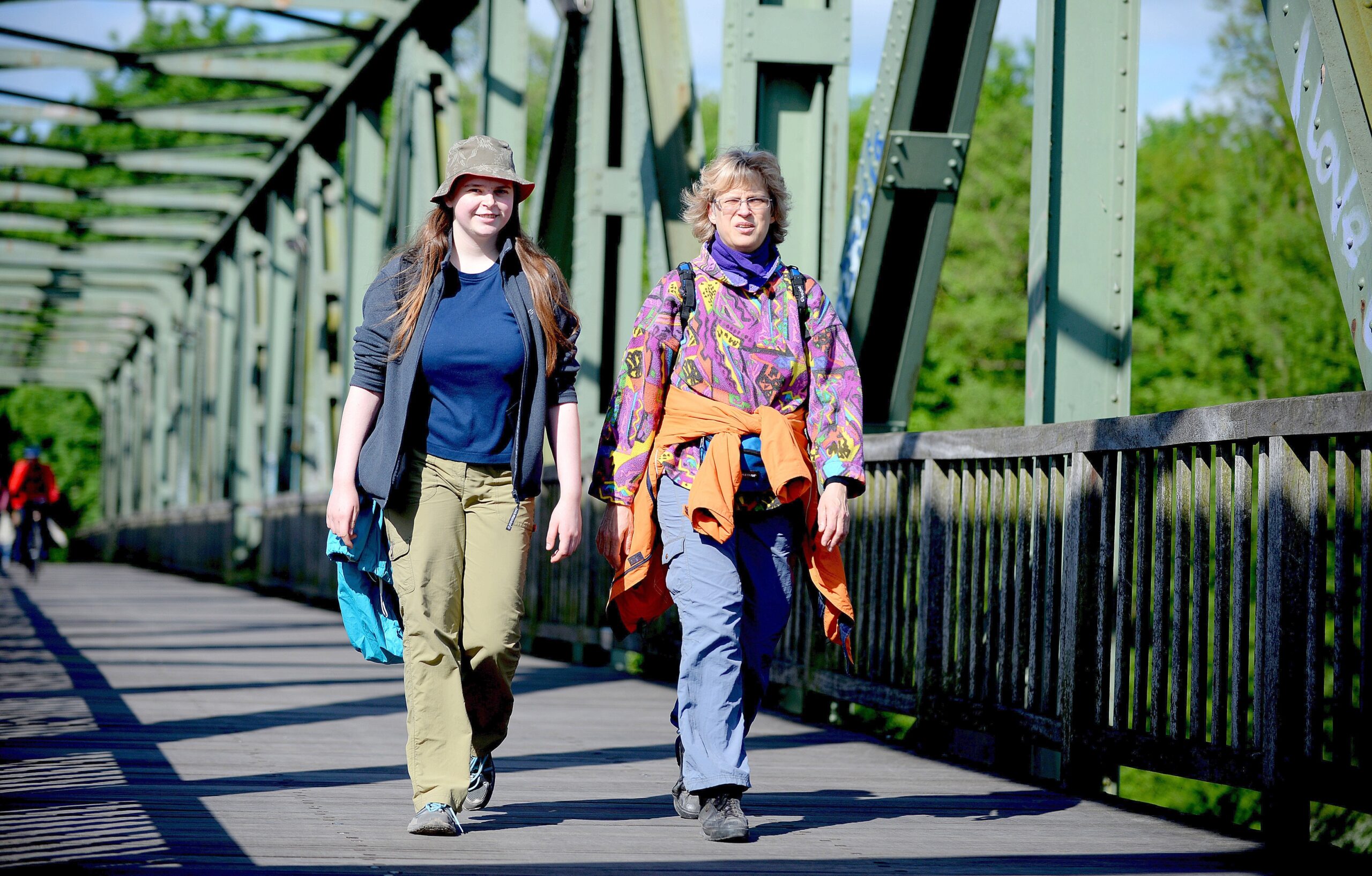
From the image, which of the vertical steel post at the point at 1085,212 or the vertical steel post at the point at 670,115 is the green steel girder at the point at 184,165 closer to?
the vertical steel post at the point at 670,115

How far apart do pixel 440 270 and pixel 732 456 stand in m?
0.81

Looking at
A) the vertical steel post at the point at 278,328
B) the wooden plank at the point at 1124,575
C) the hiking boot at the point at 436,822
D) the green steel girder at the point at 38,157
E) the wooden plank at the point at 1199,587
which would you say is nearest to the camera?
the hiking boot at the point at 436,822

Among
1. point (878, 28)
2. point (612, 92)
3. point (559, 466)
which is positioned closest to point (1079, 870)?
point (559, 466)

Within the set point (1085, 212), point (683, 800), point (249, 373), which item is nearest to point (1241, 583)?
point (683, 800)

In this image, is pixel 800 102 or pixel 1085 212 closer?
pixel 1085 212

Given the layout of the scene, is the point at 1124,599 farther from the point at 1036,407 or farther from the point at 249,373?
the point at 249,373

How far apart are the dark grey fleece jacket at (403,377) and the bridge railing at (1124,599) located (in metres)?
0.78

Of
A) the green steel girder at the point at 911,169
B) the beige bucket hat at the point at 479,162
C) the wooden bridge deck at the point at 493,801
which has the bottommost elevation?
the wooden bridge deck at the point at 493,801

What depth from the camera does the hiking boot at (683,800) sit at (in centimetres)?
422

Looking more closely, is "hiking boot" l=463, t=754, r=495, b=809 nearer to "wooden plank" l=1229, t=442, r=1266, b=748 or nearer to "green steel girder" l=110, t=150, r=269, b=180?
"wooden plank" l=1229, t=442, r=1266, b=748

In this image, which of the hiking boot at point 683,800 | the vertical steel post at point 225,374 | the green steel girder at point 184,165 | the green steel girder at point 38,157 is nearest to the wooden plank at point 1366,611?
the hiking boot at point 683,800

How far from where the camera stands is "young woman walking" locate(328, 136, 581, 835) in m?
3.96

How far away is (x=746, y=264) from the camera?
4.13m

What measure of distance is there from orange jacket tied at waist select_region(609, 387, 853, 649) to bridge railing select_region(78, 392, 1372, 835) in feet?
0.38
